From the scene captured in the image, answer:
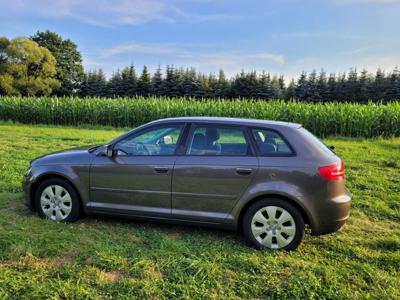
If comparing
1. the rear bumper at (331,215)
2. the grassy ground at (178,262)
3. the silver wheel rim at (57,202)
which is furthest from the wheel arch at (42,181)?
the rear bumper at (331,215)

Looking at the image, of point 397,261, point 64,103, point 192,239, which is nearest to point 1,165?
point 192,239

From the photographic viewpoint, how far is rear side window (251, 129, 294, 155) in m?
4.43

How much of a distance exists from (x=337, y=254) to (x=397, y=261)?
0.67 metres

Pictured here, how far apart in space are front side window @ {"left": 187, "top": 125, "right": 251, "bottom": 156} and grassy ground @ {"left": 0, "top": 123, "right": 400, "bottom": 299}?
1168 mm

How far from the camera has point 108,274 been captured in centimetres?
373

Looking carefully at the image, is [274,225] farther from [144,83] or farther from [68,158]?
[144,83]

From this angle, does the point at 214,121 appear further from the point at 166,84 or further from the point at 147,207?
the point at 166,84

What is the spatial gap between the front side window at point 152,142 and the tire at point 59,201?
3.06ft

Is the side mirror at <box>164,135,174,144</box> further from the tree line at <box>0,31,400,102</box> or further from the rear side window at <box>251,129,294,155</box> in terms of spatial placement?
the tree line at <box>0,31,400,102</box>

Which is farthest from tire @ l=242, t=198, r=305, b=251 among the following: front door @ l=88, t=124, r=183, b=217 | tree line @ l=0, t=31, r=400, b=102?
tree line @ l=0, t=31, r=400, b=102

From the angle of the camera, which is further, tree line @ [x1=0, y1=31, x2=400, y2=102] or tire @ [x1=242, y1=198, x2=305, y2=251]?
tree line @ [x1=0, y1=31, x2=400, y2=102]

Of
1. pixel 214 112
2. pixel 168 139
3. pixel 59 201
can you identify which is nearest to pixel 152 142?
pixel 168 139

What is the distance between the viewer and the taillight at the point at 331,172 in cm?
422

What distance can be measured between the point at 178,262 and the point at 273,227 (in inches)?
49.0
